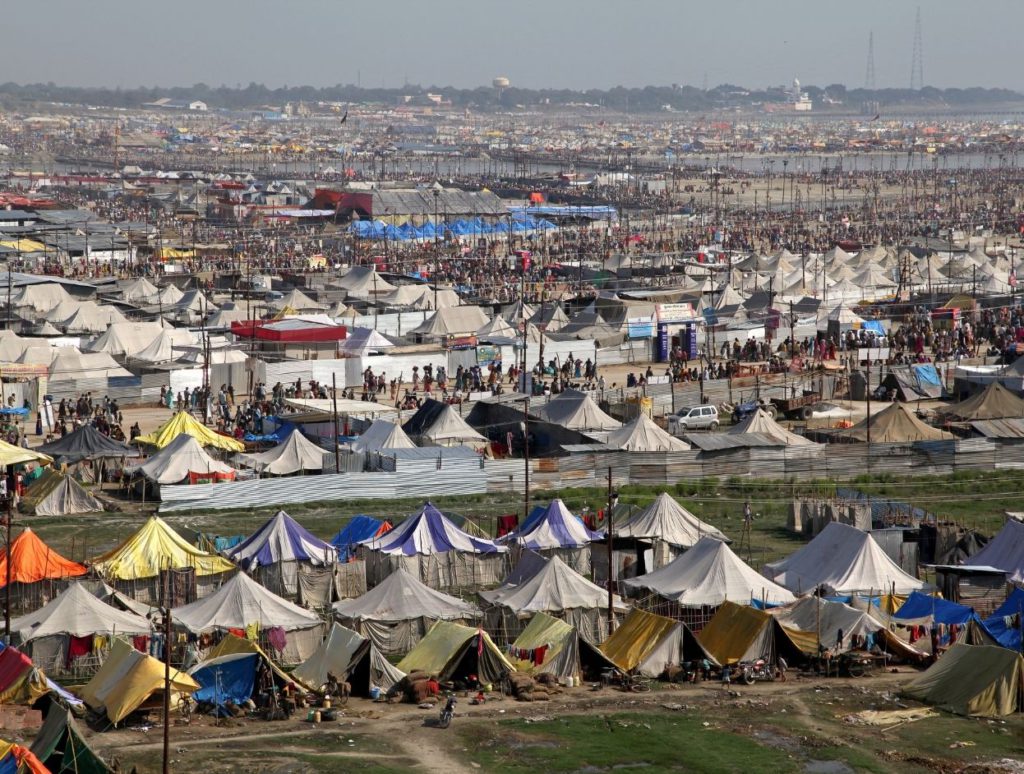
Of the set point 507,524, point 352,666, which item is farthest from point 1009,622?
point 507,524

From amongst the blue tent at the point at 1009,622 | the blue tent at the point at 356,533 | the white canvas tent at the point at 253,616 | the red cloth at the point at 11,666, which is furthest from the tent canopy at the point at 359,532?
the blue tent at the point at 1009,622

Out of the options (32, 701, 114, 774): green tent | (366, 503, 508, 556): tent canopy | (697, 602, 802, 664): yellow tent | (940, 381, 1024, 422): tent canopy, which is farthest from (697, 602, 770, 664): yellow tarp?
(940, 381, 1024, 422): tent canopy

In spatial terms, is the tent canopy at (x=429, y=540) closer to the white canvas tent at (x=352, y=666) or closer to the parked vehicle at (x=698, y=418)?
the white canvas tent at (x=352, y=666)

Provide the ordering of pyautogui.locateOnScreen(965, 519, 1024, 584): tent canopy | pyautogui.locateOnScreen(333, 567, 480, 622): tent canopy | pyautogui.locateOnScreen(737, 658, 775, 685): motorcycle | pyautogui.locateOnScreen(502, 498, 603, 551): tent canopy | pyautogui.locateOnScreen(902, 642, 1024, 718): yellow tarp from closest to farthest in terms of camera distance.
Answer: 1. pyautogui.locateOnScreen(902, 642, 1024, 718): yellow tarp
2. pyautogui.locateOnScreen(737, 658, 775, 685): motorcycle
3. pyautogui.locateOnScreen(333, 567, 480, 622): tent canopy
4. pyautogui.locateOnScreen(965, 519, 1024, 584): tent canopy
5. pyautogui.locateOnScreen(502, 498, 603, 551): tent canopy

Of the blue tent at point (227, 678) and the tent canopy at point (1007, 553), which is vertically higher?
the tent canopy at point (1007, 553)

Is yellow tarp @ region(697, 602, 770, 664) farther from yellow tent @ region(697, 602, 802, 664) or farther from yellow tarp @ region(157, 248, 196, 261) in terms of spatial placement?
yellow tarp @ region(157, 248, 196, 261)

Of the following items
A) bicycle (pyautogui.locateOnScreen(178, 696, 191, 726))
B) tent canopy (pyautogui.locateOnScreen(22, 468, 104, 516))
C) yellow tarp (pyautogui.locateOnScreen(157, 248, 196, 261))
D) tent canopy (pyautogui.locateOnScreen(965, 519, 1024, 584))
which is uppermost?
tent canopy (pyautogui.locateOnScreen(965, 519, 1024, 584))
